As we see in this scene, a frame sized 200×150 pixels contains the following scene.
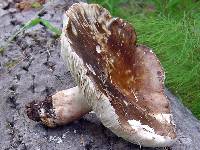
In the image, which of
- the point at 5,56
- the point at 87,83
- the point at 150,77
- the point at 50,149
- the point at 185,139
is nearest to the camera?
the point at 87,83

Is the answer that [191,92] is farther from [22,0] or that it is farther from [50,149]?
[22,0]

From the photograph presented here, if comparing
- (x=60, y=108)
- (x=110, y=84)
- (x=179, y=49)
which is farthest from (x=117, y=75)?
(x=179, y=49)

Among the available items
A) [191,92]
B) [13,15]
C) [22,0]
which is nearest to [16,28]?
[13,15]

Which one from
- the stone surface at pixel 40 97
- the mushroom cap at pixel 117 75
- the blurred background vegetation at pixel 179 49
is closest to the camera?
the mushroom cap at pixel 117 75

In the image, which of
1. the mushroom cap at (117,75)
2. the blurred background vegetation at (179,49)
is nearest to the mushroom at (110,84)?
the mushroom cap at (117,75)

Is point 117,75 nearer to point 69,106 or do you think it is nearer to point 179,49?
point 69,106

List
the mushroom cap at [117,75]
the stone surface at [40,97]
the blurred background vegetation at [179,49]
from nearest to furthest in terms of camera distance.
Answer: the mushroom cap at [117,75]
the stone surface at [40,97]
the blurred background vegetation at [179,49]

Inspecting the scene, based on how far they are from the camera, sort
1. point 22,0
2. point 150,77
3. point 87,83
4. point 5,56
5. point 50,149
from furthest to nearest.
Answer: point 22,0
point 5,56
point 150,77
point 50,149
point 87,83

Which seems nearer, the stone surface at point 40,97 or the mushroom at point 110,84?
the mushroom at point 110,84

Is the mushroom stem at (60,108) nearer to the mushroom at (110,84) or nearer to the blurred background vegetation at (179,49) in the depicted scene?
the mushroom at (110,84)
